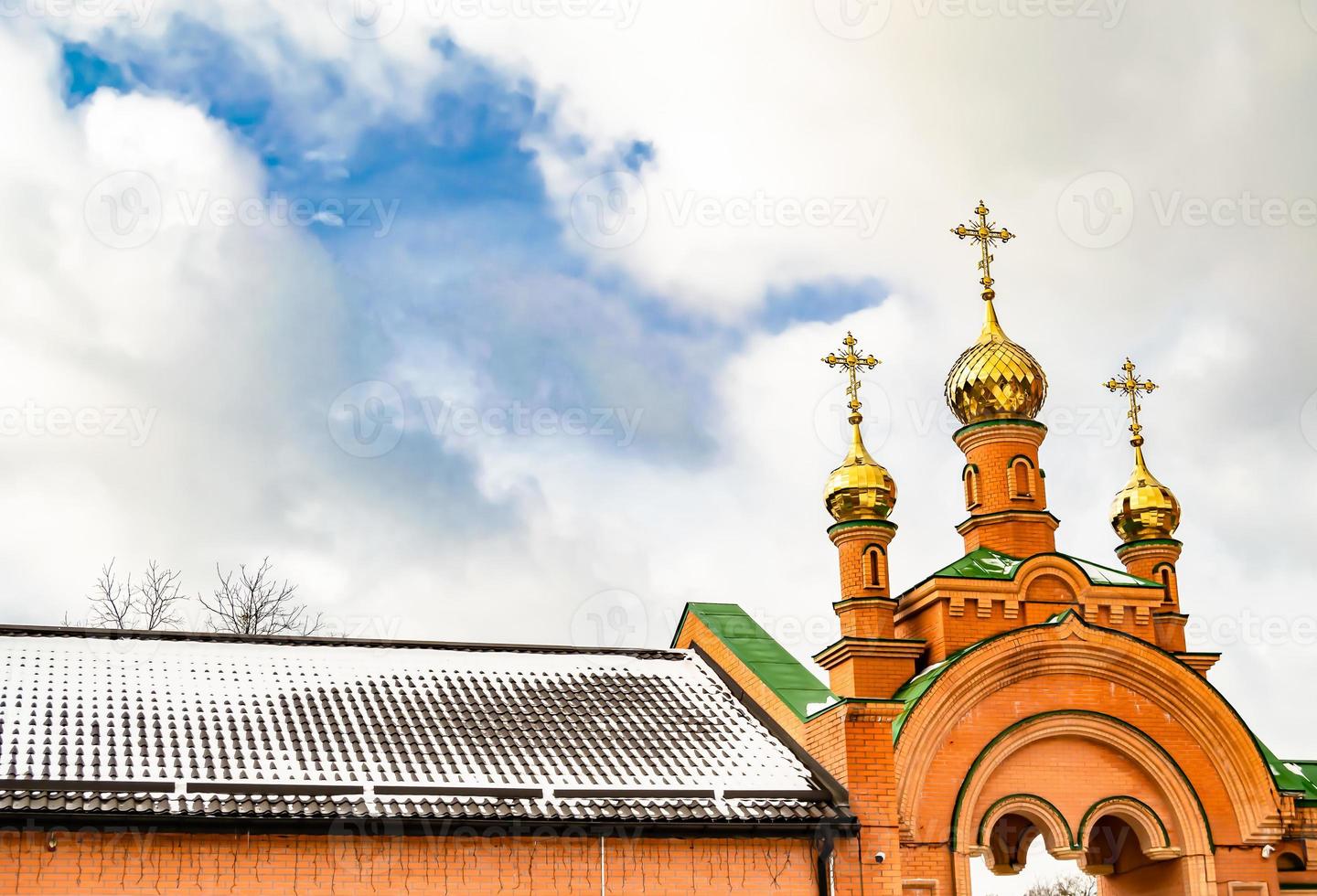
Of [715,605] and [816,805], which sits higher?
[715,605]

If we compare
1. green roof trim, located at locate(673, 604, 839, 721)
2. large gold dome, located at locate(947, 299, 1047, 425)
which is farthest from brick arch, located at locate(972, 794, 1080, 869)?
large gold dome, located at locate(947, 299, 1047, 425)

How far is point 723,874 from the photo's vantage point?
13016mm

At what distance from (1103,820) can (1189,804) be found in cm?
156

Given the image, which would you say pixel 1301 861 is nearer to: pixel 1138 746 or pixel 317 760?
pixel 1138 746

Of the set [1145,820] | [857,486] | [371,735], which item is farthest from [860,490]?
[371,735]

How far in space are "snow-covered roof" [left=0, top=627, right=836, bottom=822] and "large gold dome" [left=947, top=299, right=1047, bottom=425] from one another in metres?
5.27

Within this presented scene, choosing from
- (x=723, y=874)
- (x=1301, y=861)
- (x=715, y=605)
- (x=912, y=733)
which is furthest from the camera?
(x=715, y=605)

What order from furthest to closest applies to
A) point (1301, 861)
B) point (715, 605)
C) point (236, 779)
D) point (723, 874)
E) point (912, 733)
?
point (715, 605), point (1301, 861), point (912, 733), point (723, 874), point (236, 779)

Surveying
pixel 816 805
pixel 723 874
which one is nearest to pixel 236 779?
pixel 723 874

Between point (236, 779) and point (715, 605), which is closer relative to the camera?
point (236, 779)

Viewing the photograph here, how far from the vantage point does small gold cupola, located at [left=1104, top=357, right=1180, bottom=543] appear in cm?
1925

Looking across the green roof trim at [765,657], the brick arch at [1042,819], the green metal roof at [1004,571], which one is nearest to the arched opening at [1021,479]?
the green metal roof at [1004,571]

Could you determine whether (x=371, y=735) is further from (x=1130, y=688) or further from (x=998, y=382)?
(x=998, y=382)

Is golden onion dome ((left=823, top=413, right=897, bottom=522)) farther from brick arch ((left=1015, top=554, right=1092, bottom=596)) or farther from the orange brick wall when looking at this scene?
the orange brick wall
